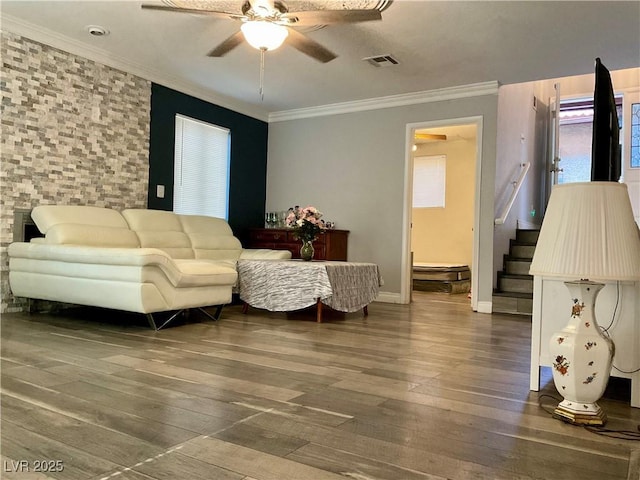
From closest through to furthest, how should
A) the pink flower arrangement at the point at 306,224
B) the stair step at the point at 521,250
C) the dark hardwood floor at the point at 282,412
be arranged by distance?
the dark hardwood floor at the point at 282,412 → the pink flower arrangement at the point at 306,224 → the stair step at the point at 521,250

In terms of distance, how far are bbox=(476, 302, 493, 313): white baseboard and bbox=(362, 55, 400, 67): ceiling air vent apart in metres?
2.74

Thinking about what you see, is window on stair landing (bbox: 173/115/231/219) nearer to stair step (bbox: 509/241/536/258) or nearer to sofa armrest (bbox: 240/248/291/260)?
sofa armrest (bbox: 240/248/291/260)

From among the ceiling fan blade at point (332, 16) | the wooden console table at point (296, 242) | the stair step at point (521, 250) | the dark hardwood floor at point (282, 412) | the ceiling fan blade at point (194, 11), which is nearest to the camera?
the dark hardwood floor at point (282, 412)

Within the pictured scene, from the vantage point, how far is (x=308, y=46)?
12.0ft

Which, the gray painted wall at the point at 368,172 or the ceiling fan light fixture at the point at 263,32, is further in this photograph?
the gray painted wall at the point at 368,172

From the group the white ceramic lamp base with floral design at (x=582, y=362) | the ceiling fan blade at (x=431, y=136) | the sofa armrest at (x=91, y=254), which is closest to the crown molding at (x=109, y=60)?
the sofa armrest at (x=91, y=254)

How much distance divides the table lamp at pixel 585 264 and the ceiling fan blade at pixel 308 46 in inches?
88.9

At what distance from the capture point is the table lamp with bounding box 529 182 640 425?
1.78m

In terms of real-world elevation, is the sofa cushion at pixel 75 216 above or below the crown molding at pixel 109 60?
below

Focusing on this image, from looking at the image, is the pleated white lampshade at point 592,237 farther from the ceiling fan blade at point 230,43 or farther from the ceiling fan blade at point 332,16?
the ceiling fan blade at point 230,43

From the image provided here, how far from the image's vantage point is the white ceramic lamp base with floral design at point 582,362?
1865mm

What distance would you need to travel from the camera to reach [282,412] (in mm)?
1877

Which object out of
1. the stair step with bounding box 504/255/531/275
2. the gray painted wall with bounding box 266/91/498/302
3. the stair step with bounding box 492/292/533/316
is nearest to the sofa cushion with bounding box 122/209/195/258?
the gray painted wall with bounding box 266/91/498/302

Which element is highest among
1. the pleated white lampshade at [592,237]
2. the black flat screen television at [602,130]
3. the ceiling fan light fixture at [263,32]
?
the ceiling fan light fixture at [263,32]
